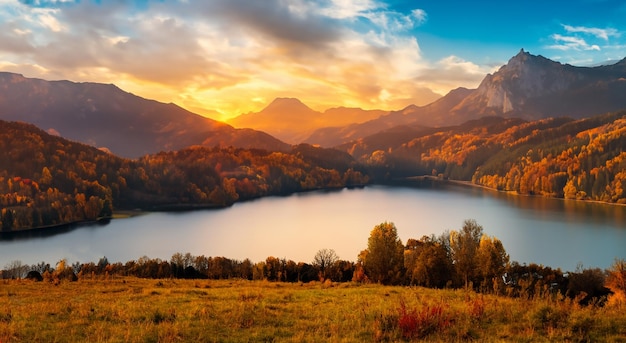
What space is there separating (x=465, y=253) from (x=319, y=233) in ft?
255

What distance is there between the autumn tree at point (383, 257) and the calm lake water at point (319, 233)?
1799 inches

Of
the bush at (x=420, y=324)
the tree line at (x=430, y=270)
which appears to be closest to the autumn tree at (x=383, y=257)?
the tree line at (x=430, y=270)

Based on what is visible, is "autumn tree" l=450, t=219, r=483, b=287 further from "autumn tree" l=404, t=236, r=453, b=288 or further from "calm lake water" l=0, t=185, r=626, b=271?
"calm lake water" l=0, t=185, r=626, b=271

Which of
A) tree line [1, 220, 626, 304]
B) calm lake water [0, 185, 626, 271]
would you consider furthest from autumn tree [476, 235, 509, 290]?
calm lake water [0, 185, 626, 271]

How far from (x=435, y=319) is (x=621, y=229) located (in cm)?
14793

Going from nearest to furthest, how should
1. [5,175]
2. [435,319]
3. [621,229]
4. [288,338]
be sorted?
[288,338] < [435,319] < [621,229] < [5,175]

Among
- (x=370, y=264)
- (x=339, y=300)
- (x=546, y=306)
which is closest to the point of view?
(x=546, y=306)

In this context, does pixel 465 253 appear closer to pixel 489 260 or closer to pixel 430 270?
pixel 489 260

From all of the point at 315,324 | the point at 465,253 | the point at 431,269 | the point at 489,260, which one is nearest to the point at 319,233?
the point at 465,253

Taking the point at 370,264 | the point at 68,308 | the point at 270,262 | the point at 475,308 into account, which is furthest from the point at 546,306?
the point at 270,262

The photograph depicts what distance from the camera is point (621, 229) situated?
13150cm

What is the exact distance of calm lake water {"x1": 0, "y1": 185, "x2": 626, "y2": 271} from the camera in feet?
350

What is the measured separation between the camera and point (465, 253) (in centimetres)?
5947

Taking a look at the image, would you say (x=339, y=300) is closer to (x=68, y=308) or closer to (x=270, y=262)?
(x=68, y=308)
